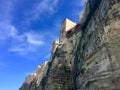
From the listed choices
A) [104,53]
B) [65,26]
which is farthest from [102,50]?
[65,26]

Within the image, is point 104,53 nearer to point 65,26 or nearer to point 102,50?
point 102,50

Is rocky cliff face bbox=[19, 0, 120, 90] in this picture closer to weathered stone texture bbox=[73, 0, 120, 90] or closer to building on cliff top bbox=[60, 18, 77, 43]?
weathered stone texture bbox=[73, 0, 120, 90]

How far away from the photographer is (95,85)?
16.9 meters

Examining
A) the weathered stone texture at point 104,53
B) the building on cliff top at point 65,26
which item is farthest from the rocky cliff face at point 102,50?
the building on cliff top at point 65,26

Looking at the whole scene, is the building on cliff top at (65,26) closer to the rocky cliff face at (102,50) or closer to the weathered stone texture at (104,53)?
the rocky cliff face at (102,50)

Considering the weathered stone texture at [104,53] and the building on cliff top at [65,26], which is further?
the building on cliff top at [65,26]

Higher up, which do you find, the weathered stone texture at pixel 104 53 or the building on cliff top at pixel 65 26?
the building on cliff top at pixel 65 26

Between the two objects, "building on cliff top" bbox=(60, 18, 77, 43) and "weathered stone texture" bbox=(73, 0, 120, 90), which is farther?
"building on cliff top" bbox=(60, 18, 77, 43)

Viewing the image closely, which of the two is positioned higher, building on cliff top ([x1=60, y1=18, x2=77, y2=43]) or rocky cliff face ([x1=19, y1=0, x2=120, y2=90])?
building on cliff top ([x1=60, y1=18, x2=77, y2=43])

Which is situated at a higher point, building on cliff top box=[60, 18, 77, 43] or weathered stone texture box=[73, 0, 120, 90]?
building on cliff top box=[60, 18, 77, 43]

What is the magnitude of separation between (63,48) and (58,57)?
1925 millimetres

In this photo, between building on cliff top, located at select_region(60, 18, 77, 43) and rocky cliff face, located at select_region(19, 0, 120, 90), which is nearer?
rocky cliff face, located at select_region(19, 0, 120, 90)

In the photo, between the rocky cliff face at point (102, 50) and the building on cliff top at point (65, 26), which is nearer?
the rocky cliff face at point (102, 50)

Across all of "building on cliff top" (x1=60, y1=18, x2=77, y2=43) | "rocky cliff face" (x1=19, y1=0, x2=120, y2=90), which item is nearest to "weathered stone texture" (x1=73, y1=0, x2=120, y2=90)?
"rocky cliff face" (x1=19, y1=0, x2=120, y2=90)
